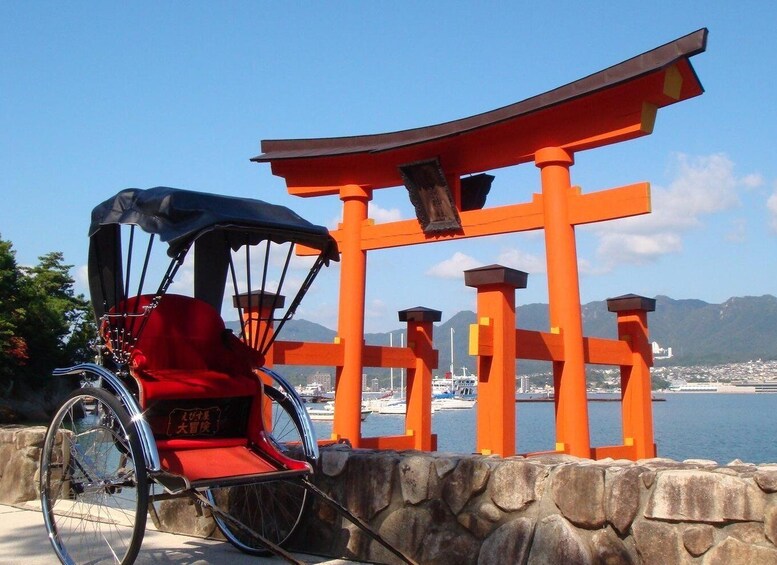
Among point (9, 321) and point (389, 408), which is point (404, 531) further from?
point (389, 408)

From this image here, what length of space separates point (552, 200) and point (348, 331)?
2.96m

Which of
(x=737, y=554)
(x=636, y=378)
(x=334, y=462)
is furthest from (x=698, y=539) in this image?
(x=636, y=378)

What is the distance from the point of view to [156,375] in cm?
404

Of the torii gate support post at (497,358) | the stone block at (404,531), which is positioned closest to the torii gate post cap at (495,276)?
the torii gate support post at (497,358)

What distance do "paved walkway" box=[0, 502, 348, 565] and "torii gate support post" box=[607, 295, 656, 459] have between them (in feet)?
19.6

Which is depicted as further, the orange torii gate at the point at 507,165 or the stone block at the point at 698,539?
the orange torii gate at the point at 507,165

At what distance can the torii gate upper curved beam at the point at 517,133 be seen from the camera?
23.0ft

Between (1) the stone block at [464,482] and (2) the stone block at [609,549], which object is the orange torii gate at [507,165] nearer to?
(1) the stone block at [464,482]

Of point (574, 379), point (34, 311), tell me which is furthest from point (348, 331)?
point (34, 311)

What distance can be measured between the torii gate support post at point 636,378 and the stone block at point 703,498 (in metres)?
6.14

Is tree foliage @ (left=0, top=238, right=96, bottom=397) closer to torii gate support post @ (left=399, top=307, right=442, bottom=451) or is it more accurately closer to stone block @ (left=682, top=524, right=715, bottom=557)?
torii gate support post @ (left=399, top=307, right=442, bottom=451)

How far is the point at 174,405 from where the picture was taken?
13.1ft

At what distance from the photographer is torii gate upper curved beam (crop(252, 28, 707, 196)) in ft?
A: 23.0

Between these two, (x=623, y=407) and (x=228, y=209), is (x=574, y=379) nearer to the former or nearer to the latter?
(x=623, y=407)
